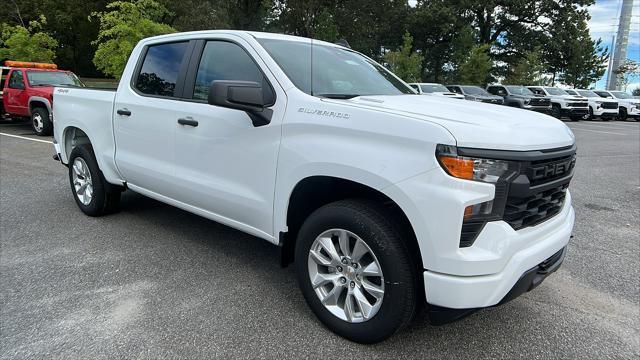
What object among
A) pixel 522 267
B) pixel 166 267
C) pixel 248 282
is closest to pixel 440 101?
pixel 522 267

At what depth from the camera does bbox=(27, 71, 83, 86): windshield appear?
44.4ft

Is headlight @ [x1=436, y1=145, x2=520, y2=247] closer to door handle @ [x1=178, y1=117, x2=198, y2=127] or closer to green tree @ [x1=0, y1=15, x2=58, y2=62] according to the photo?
door handle @ [x1=178, y1=117, x2=198, y2=127]

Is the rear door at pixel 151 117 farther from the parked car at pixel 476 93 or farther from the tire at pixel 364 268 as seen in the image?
the parked car at pixel 476 93

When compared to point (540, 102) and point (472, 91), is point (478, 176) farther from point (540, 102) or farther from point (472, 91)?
point (540, 102)

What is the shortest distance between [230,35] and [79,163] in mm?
2697

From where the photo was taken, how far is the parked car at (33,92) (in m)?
12.8

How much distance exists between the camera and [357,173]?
2.66 meters

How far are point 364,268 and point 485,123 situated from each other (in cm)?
105

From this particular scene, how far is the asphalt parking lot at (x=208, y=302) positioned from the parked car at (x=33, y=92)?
27.8 ft

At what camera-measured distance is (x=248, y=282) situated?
12.1 ft

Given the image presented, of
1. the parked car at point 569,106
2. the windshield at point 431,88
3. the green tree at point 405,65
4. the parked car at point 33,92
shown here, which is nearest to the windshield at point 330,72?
the parked car at point 33,92

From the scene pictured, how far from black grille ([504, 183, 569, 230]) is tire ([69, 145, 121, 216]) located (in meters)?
4.08

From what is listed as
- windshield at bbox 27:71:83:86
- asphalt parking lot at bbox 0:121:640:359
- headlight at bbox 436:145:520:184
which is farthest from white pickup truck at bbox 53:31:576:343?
windshield at bbox 27:71:83:86

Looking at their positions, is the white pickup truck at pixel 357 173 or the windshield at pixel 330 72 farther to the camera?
the windshield at pixel 330 72
